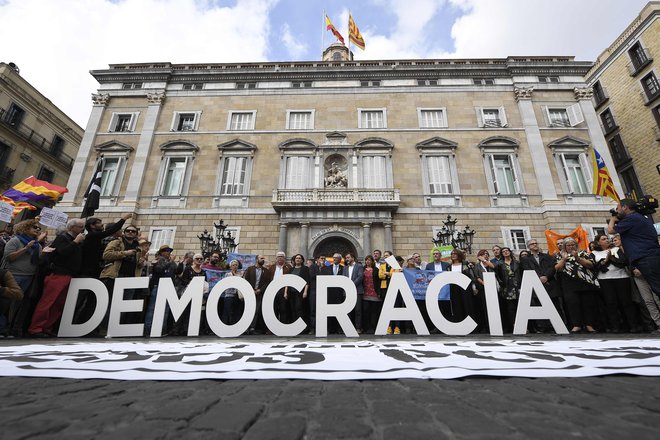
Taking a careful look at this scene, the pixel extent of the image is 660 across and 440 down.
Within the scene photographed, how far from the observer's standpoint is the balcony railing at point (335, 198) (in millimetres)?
14469

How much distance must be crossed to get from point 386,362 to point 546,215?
1558cm

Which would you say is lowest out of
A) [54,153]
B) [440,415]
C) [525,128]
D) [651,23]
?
[440,415]

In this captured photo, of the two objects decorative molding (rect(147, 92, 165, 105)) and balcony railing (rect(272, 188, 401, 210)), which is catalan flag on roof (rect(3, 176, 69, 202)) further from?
balcony railing (rect(272, 188, 401, 210))

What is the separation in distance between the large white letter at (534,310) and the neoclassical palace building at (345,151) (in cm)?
922

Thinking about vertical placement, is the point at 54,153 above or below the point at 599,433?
above

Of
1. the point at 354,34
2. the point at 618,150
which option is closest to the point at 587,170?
the point at 618,150

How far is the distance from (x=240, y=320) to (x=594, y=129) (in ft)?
67.2

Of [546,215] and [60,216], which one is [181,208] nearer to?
[60,216]

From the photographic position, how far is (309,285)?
6.68 metres

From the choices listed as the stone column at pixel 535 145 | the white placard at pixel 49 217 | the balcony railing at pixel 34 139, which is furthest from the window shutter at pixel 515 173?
the balcony railing at pixel 34 139

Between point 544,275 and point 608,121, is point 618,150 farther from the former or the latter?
point 544,275

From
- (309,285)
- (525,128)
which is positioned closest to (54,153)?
(309,285)

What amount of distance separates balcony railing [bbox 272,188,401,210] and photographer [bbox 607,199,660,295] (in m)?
9.91

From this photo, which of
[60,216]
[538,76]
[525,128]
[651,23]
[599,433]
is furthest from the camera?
[651,23]
